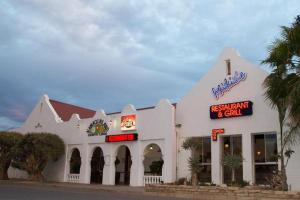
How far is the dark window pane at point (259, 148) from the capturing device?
23.4 metres

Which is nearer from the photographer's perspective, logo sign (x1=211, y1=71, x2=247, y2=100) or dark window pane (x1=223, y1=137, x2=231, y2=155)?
logo sign (x1=211, y1=71, x2=247, y2=100)

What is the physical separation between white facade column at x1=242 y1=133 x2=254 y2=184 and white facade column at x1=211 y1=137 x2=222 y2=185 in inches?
66.9

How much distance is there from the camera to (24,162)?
33.7m

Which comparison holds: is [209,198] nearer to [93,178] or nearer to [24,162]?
[93,178]

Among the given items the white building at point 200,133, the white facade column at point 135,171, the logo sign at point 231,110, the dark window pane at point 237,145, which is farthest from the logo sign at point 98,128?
the dark window pane at point 237,145

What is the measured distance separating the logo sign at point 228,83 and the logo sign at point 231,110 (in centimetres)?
87

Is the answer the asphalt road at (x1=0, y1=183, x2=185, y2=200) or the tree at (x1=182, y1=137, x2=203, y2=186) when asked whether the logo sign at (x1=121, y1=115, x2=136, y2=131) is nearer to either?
the tree at (x1=182, y1=137, x2=203, y2=186)

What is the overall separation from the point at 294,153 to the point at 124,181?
55.5 feet

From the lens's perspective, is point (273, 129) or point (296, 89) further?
point (273, 129)

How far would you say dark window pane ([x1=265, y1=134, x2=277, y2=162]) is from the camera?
22.8 m

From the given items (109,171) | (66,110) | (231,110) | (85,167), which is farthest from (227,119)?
(66,110)

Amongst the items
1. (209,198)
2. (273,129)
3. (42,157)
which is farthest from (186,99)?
(42,157)

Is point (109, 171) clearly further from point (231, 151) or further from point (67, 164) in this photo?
point (231, 151)

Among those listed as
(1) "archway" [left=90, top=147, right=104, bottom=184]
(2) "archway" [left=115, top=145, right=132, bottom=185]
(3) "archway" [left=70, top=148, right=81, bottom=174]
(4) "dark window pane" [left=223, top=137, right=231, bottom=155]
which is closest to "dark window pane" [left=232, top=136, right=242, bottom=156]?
(4) "dark window pane" [left=223, top=137, right=231, bottom=155]
